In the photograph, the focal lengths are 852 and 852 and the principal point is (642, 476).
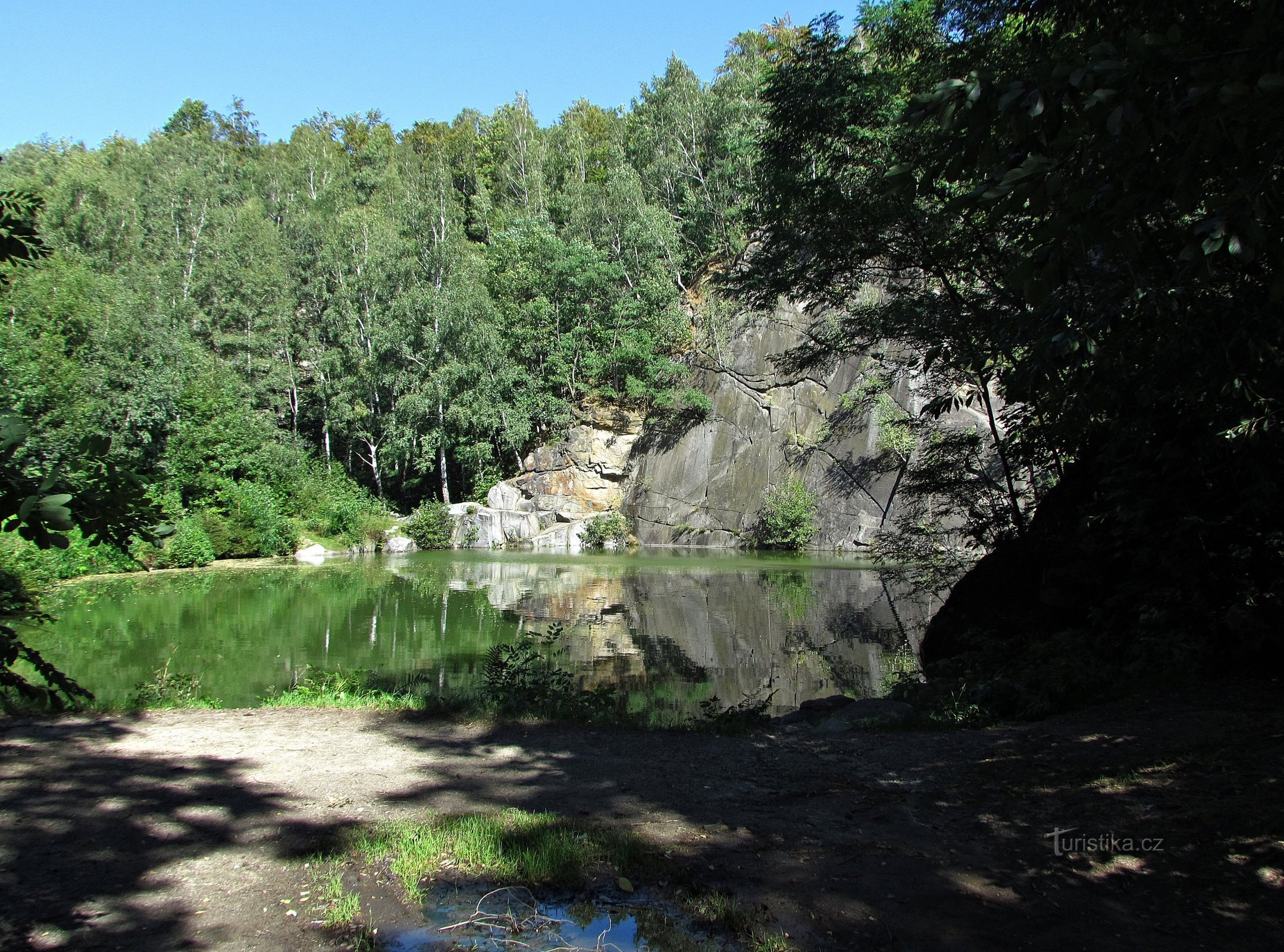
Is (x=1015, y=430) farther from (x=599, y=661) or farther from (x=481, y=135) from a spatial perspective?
(x=481, y=135)

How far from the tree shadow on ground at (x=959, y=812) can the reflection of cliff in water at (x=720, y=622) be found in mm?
5018

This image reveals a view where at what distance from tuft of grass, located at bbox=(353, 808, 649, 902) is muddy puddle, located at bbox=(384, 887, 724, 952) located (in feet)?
0.43

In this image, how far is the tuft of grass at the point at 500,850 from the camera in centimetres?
359

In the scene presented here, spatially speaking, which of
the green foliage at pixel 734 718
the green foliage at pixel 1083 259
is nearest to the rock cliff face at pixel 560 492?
the green foliage at pixel 1083 259

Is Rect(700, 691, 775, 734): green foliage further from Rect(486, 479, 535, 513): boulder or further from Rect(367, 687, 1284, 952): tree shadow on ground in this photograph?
Rect(486, 479, 535, 513): boulder

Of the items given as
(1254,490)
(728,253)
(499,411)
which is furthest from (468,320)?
(1254,490)

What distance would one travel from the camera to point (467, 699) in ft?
24.9

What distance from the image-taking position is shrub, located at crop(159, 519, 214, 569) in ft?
80.1

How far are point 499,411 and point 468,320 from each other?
4.56 metres

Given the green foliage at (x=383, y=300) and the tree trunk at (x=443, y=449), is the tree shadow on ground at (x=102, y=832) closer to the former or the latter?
the green foliage at (x=383, y=300)

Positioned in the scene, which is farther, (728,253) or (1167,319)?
(728,253)

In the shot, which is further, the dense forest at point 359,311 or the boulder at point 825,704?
the dense forest at point 359,311

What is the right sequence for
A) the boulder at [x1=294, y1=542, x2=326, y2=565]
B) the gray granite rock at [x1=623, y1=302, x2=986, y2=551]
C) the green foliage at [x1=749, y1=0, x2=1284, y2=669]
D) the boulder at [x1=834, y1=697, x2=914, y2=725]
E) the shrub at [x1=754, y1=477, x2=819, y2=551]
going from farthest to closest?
the shrub at [x1=754, y1=477, x2=819, y2=551] < the gray granite rock at [x1=623, y1=302, x2=986, y2=551] < the boulder at [x1=294, y1=542, x2=326, y2=565] < the boulder at [x1=834, y1=697, x2=914, y2=725] < the green foliage at [x1=749, y1=0, x2=1284, y2=669]

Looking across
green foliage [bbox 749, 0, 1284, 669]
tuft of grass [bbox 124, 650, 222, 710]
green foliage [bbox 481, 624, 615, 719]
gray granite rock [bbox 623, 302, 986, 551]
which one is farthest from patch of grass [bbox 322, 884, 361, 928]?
gray granite rock [bbox 623, 302, 986, 551]
